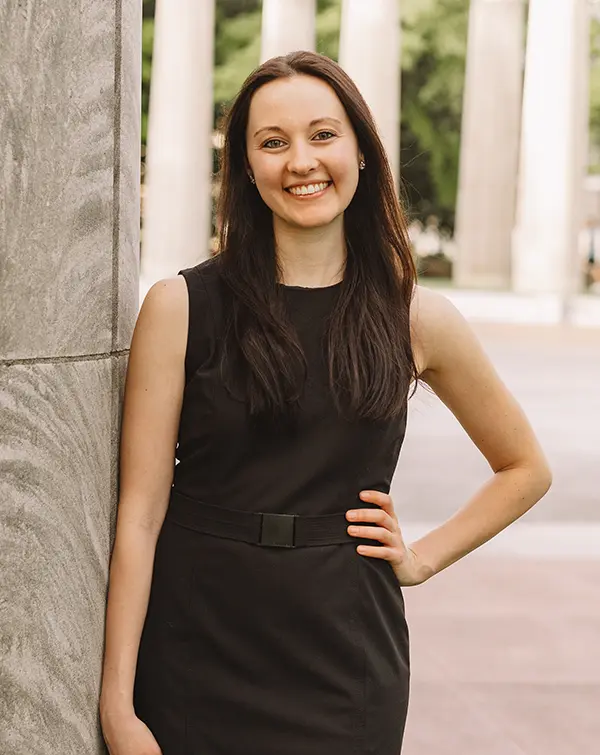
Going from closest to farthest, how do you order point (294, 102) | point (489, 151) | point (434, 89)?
point (294, 102) < point (489, 151) < point (434, 89)

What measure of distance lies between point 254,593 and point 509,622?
4.72 meters

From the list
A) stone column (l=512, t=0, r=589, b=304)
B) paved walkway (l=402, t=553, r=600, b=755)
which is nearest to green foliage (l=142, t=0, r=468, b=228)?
stone column (l=512, t=0, r=589, b=304)

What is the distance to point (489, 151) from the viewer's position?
39219mm

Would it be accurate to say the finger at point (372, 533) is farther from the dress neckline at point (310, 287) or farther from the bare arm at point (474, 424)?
the dress neckline at point (310, 287)

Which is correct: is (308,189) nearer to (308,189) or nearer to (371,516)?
(308,189)

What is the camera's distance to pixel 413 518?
1012 cm

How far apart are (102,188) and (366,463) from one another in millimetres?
819

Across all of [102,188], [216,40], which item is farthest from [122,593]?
[216,40]

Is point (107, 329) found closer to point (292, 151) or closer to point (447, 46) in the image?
point (292, 151)

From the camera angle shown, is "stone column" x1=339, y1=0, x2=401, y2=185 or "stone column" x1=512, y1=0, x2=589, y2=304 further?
"stone column" x1=512, y1=0, x2=589, y2=304

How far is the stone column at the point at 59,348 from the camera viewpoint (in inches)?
102

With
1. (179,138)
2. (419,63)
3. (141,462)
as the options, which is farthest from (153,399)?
(419,63)

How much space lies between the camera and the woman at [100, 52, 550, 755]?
294 centimetres

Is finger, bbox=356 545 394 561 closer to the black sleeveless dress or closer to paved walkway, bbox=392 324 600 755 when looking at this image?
the black sleeveless dress
